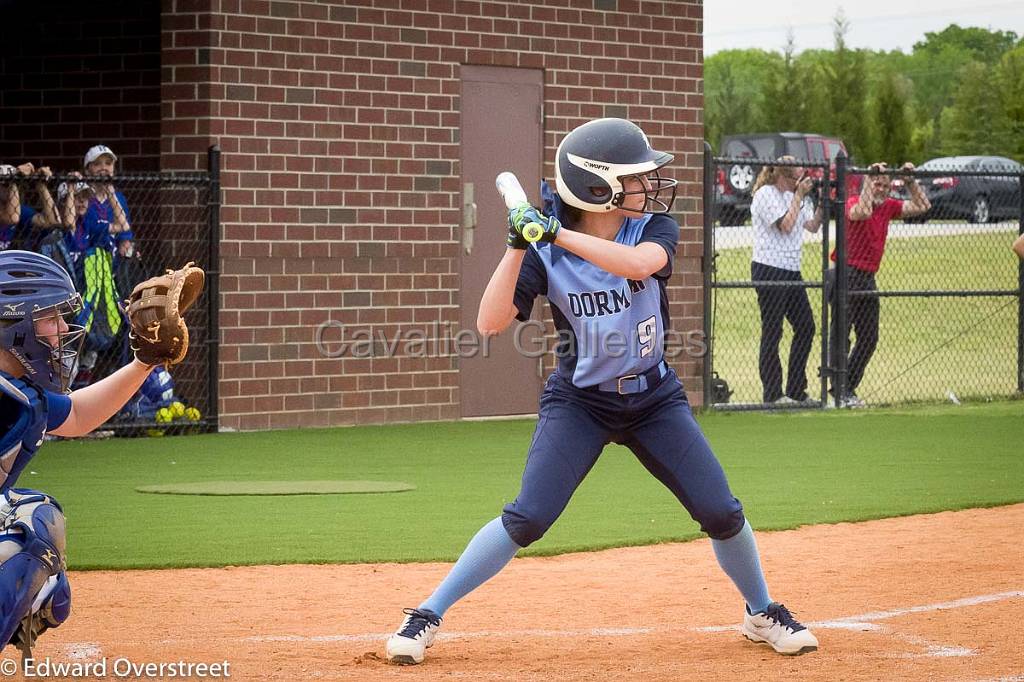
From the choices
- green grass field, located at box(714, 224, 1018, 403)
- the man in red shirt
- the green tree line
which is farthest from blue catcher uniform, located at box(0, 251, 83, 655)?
the green tree line

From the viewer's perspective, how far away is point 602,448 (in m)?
5.93

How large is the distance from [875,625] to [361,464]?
5988 millimetres

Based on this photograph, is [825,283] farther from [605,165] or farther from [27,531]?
[27,531]

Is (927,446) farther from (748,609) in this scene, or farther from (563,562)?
(748,609)

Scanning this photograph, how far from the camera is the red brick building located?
13.9 meters

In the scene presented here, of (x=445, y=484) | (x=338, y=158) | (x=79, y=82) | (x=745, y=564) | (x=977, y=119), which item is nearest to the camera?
(x=745, y=564)

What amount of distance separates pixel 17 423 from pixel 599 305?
2146mm

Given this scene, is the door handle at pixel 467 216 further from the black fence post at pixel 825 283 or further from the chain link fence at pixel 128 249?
the black fence post at pixel 825 283

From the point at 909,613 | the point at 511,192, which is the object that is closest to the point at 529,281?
the point at 511,192

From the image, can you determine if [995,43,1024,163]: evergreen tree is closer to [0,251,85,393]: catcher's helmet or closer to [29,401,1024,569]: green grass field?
[29,401,1024,569]: green grass field

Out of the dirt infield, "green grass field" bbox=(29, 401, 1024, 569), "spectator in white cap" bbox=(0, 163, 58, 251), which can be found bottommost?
the dirt infield

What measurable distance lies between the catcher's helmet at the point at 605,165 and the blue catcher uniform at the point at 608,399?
0.18 m

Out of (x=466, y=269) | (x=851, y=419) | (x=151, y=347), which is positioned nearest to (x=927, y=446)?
(x=851, y=419)

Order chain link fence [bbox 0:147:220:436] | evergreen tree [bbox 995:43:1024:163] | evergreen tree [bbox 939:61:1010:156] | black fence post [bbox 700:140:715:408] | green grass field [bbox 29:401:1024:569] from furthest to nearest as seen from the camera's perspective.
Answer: evergreen tree [bbox 939:61:1010:156], evergreen tree [bbox 995:43:1024:163], black fence post [bbox 700:140:715:408], chain link fence [bbox 0:147:220:436], green grass field [bbox 29:401:1024:569]
